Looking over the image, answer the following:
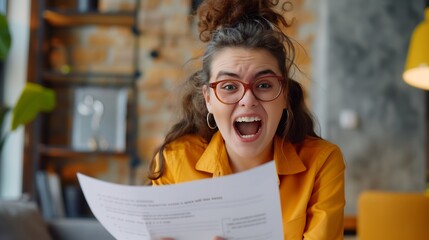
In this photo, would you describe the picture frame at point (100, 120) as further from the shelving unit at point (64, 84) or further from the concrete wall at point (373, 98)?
the concrete wall at point (373, 98)

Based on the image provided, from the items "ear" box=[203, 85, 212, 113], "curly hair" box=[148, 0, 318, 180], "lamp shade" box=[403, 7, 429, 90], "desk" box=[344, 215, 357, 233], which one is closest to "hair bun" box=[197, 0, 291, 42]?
"curly hair" box=[148, 0, 318, 180]

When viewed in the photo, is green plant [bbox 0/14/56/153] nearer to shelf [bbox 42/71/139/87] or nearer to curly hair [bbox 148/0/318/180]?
shelf [bbox 42/71/139/87]

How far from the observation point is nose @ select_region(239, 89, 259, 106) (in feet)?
4.53

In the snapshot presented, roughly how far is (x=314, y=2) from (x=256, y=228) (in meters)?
3.12

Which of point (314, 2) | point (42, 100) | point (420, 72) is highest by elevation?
point (314, 2)

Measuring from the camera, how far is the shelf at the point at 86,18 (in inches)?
152

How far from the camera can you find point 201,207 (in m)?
1.17

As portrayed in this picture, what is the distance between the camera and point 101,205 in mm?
1259

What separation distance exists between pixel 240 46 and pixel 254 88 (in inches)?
4.3

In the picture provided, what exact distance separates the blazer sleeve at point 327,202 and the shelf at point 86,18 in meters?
2.68

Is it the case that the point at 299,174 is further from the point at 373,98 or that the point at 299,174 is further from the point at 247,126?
the point at 373,98

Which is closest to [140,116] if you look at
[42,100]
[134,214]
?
[42,100]

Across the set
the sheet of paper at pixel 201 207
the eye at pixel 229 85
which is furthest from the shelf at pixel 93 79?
the sheet of paper at pixel 201 207

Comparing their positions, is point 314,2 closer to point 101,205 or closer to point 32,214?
point 32,214
